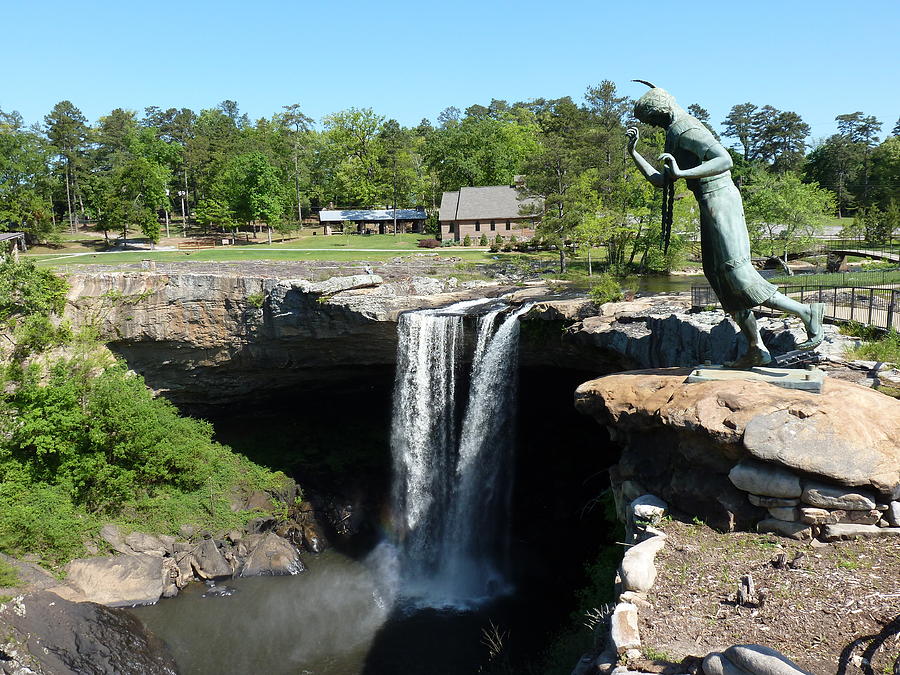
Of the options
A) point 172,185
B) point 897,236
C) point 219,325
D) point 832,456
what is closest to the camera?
point 832,456

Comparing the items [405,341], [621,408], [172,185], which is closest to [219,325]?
[405,341]

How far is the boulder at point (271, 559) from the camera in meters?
20.8

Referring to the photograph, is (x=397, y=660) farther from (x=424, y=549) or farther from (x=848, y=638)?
(x=848, y=638)

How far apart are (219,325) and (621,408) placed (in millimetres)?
16557

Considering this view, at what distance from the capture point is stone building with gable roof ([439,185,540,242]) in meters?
50.3

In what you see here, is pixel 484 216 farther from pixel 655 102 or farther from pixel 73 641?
pixel 73 641

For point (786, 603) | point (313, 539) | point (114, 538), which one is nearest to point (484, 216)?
point (313, 539)

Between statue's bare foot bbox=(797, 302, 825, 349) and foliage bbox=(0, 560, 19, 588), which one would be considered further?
foliage bbox=(0, 560, 19, 588)

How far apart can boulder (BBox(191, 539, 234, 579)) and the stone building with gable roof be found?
3330 centimetres

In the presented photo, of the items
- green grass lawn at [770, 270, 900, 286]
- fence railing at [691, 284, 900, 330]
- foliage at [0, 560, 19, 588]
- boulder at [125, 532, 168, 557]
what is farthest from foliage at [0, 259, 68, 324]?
green grass lawn at [770, 270, 900, 286]

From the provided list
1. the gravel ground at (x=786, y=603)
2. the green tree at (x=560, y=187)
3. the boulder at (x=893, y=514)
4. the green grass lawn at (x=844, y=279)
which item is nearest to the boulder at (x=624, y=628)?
the gravel ground at (x=786, y=603)

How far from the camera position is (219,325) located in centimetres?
2320

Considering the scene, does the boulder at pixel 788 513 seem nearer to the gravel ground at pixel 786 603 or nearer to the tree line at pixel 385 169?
the gravel ground at pixel 786 603

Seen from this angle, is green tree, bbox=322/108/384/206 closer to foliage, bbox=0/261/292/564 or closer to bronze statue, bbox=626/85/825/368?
foliage, bbox=0/261/292/564
